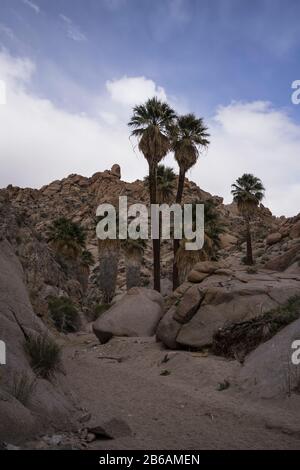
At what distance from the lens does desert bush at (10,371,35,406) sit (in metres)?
5.80

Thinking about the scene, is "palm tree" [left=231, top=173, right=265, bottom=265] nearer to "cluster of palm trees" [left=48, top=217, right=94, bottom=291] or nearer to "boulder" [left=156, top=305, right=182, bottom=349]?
"cluster of palm trees" [left=48, top=217, right=94, bottom=291]

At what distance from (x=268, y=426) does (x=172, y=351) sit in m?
7.87

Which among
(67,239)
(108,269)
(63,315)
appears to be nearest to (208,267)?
(63,315)

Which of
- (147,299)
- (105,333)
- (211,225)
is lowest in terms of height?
(105,333)

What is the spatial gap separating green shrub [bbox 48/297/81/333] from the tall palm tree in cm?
684

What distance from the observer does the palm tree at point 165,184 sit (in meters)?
33.5

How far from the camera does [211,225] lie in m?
31.0

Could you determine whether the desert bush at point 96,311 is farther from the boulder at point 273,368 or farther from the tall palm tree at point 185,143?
the boulder at point 273,368

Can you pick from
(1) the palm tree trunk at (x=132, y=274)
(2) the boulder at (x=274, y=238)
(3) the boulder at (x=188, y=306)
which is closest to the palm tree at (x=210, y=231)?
(1) the palm tree trunk at (x=132, y=274)

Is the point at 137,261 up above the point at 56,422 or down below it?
above

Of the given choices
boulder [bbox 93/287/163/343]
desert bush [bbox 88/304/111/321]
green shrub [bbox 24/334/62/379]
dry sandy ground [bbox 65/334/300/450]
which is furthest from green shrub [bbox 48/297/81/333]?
green shrub [bbox 24/334/62/379]

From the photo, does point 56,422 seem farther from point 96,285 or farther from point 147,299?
point 96,285

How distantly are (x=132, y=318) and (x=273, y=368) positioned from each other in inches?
426
